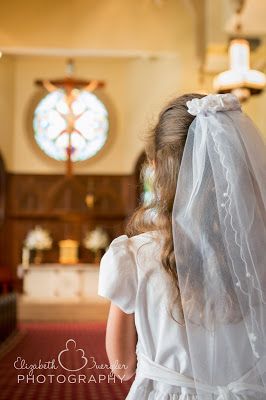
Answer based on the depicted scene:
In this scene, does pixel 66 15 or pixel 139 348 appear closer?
pixel 139 348

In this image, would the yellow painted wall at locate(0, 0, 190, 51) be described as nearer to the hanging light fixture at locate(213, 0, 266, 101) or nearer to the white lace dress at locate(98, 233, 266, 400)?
the hanging light fixture at locate(213, 0, 266, 101)

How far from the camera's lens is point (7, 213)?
15219mm

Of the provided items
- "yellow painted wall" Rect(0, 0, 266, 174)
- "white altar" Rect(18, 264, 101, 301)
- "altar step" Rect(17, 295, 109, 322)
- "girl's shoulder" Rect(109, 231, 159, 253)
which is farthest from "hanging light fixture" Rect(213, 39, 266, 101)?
"white altar" Rect(18, 264, 101, 301)

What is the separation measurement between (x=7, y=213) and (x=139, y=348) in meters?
13.9

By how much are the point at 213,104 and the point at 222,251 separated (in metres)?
0.39

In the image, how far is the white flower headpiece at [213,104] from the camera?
5.50ft

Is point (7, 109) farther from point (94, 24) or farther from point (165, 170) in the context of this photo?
point (165, 170)

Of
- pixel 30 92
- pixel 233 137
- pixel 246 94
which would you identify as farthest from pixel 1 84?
pixel 233 137

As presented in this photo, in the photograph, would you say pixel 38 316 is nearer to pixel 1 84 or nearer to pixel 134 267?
pixel 1 84

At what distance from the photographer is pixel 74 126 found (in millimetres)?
16188

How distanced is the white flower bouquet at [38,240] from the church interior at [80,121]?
1.3 inches

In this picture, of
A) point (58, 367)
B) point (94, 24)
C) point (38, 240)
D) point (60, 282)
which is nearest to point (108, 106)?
point (38, 240)

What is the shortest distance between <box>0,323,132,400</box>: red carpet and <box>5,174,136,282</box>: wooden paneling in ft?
13.5

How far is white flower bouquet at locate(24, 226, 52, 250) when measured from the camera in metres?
14.7
